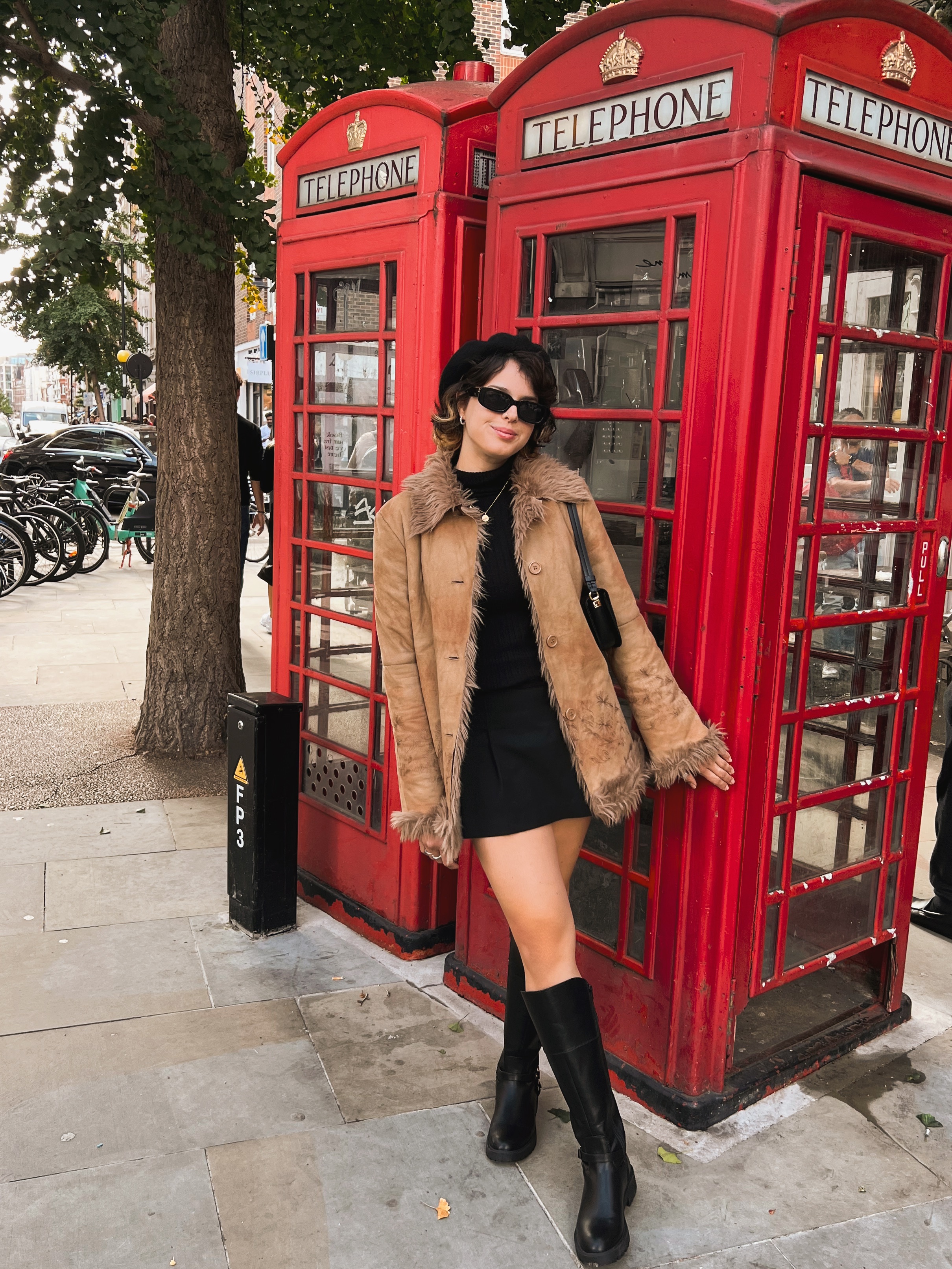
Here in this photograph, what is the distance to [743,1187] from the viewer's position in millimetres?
2852

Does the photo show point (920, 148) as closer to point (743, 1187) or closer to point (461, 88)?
point (461, 88)

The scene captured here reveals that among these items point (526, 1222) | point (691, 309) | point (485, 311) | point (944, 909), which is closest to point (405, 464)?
point (485, 311)

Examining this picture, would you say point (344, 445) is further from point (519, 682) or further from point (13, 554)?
point (13, 554)

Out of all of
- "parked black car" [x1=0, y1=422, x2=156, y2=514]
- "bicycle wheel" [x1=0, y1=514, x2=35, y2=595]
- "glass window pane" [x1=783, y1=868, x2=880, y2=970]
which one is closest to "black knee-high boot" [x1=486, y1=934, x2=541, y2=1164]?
"glass window pane" [x1=783, y1=868, x2=880, y2=970]

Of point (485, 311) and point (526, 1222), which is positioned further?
point (485, 311)

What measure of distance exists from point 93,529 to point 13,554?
2.87 metres

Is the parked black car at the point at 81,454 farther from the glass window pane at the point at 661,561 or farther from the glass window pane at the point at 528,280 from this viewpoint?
the glass window pane at the point at 661,561

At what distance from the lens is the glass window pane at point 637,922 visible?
323cm

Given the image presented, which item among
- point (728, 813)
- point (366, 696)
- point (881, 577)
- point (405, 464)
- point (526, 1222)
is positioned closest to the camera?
point (526, 1222)

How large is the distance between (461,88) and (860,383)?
73.8 inches

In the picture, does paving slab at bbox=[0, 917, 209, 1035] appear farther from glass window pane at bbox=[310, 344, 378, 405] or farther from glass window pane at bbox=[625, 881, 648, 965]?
glass window pane at bbox=[310, 344, 378, 405]

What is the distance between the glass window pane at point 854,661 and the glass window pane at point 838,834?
1.12 ft

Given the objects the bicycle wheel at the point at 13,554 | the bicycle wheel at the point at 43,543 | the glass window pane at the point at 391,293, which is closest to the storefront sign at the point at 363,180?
the glass window pane at the point at 391,293

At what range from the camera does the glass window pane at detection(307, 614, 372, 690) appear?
4.23m
